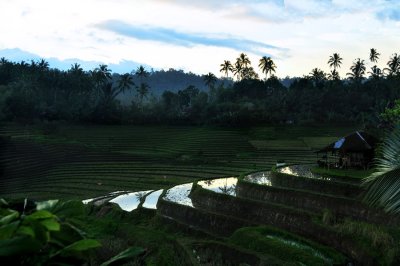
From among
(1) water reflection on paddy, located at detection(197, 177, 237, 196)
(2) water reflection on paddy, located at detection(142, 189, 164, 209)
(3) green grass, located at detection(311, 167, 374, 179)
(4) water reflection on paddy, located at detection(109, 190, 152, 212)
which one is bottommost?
(4) water reflection on paddy, located at detection(109, 190, 152, 212)

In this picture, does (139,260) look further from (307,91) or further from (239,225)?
(307,91)

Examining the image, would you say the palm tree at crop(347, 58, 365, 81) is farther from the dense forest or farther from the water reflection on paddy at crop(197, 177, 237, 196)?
the water reflection on paddy at crop(197, 177, 237, 196)

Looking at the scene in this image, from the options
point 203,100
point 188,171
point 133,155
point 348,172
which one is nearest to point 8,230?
point 348,172

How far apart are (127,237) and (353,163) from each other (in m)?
15.8

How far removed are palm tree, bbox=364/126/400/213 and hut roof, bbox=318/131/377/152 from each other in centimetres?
2469

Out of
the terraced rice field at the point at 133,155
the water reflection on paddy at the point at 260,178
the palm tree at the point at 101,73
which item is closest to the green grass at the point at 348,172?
the water reflection on paddy at the point at 260,178

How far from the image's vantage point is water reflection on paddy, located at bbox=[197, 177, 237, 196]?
25.4m

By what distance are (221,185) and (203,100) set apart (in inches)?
2296

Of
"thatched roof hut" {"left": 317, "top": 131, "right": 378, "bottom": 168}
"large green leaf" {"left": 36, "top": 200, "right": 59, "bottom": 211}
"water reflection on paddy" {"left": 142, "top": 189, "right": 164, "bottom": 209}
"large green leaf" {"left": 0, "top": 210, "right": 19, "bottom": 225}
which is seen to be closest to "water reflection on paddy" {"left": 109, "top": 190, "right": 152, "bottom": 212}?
"water reflection on paddy" {"left": 142, "top": 189, "right": 164, "bottom": 209}

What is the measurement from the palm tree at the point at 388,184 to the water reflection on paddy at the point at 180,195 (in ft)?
66.2

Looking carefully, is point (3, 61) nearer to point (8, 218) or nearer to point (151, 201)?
point (151, 201)

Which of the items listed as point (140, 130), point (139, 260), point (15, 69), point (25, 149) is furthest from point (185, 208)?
point (15, 69)

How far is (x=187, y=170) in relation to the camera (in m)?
43.7

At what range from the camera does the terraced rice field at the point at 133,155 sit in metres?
38.4
